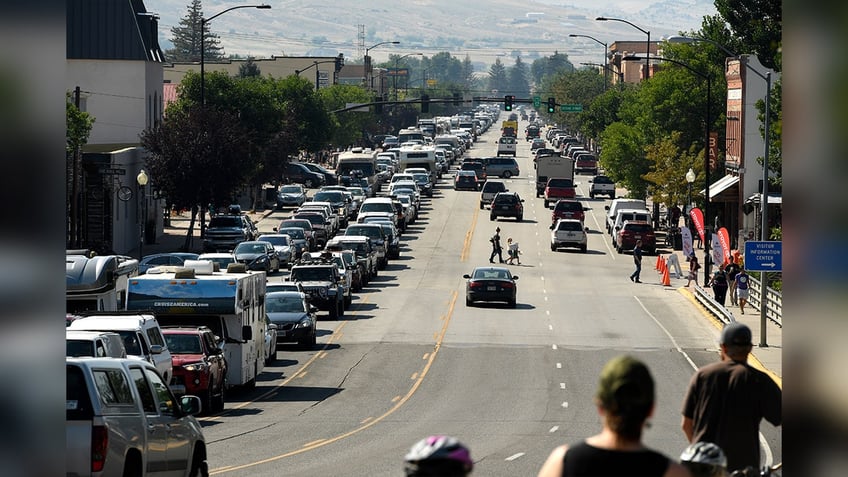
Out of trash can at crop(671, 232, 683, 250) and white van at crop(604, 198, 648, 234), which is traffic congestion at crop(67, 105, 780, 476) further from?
trash can at crop(671, 232, 683, 250)

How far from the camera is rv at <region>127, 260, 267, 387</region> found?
28.3m

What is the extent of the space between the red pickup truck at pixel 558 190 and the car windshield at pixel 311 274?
4342cm

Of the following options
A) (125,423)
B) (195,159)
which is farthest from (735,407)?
(195,159)

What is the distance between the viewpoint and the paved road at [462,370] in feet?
74.3

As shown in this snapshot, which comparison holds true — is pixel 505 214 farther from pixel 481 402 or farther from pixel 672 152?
pixel 481 402

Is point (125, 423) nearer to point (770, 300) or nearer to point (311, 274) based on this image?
point (311, 274)

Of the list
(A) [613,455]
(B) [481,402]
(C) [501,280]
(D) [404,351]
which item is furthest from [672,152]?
(A) [613,455]

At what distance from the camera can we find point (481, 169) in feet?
358

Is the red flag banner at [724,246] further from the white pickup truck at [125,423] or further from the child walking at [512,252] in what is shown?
the white pickup truck at [125,423]

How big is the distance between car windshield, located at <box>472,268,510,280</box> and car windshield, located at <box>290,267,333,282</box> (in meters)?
5.37

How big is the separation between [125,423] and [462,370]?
71.9 ft

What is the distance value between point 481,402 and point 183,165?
1608 inches

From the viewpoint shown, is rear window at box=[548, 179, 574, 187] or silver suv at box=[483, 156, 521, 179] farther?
silver suv at box=[483, 156, 521, 179]

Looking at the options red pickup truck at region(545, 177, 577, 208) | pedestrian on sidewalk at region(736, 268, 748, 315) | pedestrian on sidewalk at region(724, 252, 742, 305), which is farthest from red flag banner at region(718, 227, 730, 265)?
red pickup truck at region(545, 177, 577, 208)
